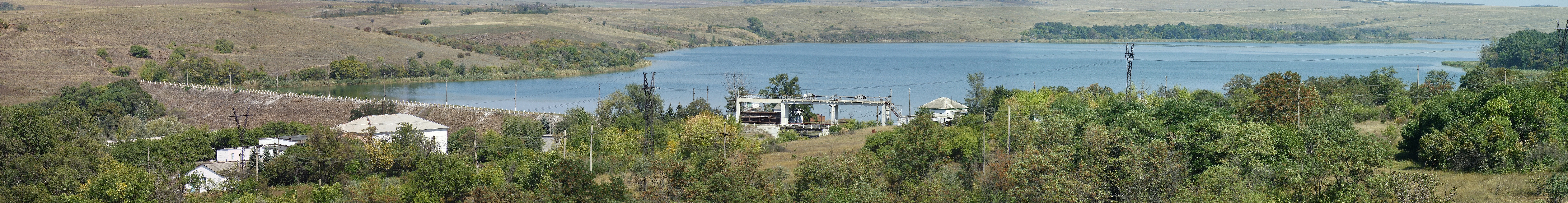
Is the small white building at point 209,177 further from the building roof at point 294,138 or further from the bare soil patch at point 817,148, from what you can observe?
the bare soil patch at point 817,148

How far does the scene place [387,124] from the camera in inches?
1948

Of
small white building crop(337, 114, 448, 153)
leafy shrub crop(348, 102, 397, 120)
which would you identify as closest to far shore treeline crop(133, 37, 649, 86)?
leafy shrub crop(348, 102, 397, 120)

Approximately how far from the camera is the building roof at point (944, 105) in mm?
54906

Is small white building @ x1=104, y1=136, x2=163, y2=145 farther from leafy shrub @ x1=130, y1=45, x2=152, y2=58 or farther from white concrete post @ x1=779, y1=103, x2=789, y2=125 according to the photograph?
leafy shrub @ x1=130, y1=45, x2=152, y2=58

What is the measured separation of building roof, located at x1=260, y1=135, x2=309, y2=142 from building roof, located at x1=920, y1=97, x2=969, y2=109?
25.5 meters

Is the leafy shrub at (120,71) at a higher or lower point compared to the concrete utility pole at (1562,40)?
lower

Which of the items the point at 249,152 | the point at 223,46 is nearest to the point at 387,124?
the point at 249,152

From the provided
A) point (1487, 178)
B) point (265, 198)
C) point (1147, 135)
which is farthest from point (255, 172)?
point (1487, 178)

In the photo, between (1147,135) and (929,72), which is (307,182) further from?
(929,72)

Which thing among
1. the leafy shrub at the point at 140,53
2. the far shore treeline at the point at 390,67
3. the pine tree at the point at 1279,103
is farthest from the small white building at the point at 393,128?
the leafy shrub at the point at 140,53

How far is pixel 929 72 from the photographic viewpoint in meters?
102

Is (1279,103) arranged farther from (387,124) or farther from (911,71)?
(911,71)

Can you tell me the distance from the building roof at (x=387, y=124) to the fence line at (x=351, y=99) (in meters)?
5.82

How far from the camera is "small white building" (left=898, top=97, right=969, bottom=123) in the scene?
169 feet
